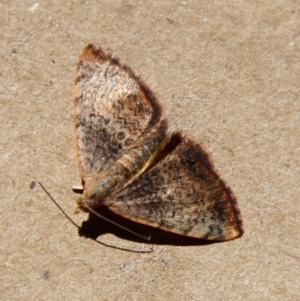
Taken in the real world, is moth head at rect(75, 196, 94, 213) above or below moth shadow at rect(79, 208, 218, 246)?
above

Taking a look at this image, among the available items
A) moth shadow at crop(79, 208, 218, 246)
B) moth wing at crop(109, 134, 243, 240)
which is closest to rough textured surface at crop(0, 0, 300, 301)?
moth shadow at crop(79, 208, 218, 246)

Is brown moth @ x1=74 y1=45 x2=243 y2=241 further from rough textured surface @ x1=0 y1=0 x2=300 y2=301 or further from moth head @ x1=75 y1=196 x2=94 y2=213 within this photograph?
rough textured surface @ x1=0 y1=0 x2=300 y2=301

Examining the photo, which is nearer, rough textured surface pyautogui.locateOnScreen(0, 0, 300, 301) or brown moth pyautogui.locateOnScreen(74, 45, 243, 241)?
brown moth pyautogui.locateOnScreen(74, 45, 243, 241)

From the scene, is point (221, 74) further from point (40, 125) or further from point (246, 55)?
point (40, 125)

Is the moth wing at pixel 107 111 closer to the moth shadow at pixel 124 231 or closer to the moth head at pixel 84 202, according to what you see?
the moth head at pixel 84 202

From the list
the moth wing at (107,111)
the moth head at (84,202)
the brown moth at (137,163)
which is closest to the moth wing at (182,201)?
the brown moth at (137,163)

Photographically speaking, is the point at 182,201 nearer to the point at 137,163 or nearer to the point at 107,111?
the point at 137,163

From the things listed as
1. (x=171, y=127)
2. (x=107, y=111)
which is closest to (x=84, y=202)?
(x=107, y=111)
